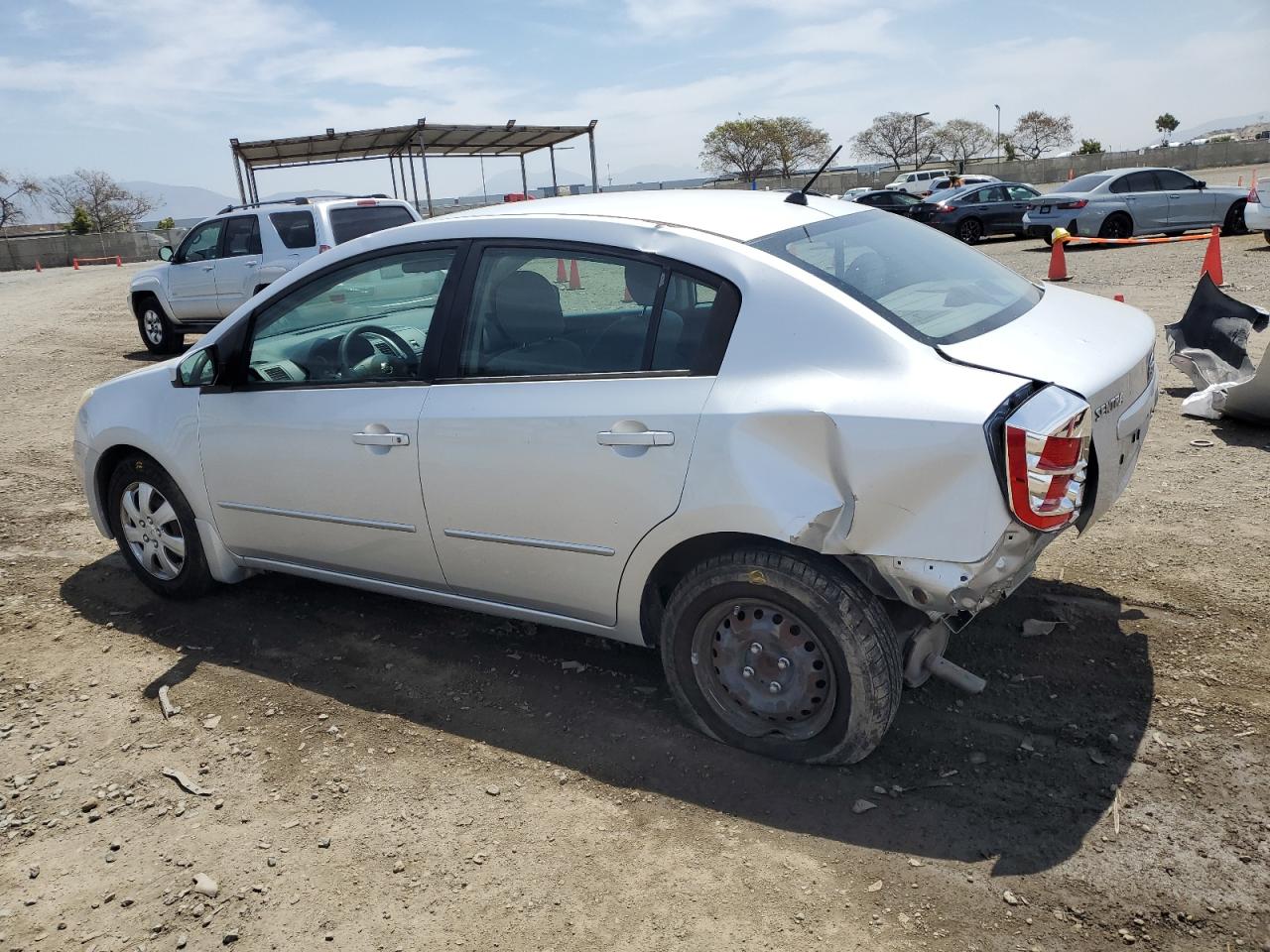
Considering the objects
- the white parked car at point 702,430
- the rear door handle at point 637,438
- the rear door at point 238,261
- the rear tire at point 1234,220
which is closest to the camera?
the white parked car at point 702,430

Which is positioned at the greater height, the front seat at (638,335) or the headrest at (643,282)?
the headrest at (643,282)

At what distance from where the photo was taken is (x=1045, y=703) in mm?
3500

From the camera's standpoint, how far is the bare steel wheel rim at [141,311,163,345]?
13.8 meters

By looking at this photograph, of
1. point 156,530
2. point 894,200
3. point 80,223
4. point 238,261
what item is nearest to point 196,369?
point 156,530

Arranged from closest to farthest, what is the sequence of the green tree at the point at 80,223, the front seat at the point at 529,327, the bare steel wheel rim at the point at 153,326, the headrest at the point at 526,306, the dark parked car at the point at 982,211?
the front seat at the point at 529,327 < the headrest at the point at 526,306 < the bare steel wheel rim at the point at 153,326 < the dark parked car at the point at 982,211 < the green tree at the point at 80,223

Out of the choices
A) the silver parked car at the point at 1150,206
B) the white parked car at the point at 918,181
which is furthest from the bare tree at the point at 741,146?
the silver parked car at the point at 1150,206

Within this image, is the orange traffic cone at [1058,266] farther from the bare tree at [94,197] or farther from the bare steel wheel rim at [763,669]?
the bare tree at [94,197]

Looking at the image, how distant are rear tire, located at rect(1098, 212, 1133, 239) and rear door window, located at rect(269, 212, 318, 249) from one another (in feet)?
48.9

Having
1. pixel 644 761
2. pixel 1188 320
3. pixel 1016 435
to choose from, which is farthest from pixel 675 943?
pixel 1188 320

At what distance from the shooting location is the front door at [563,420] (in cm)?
320

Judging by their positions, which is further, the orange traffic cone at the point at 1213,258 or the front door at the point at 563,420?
the orange traffic cone at the point at 1213,258

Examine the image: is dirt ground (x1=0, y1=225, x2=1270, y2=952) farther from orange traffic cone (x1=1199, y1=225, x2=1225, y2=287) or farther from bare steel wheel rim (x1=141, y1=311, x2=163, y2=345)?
bare steel wheel rim (x1=141, y1=311, x2=163, y2=345)

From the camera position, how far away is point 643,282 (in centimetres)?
335

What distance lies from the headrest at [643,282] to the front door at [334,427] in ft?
2.66
